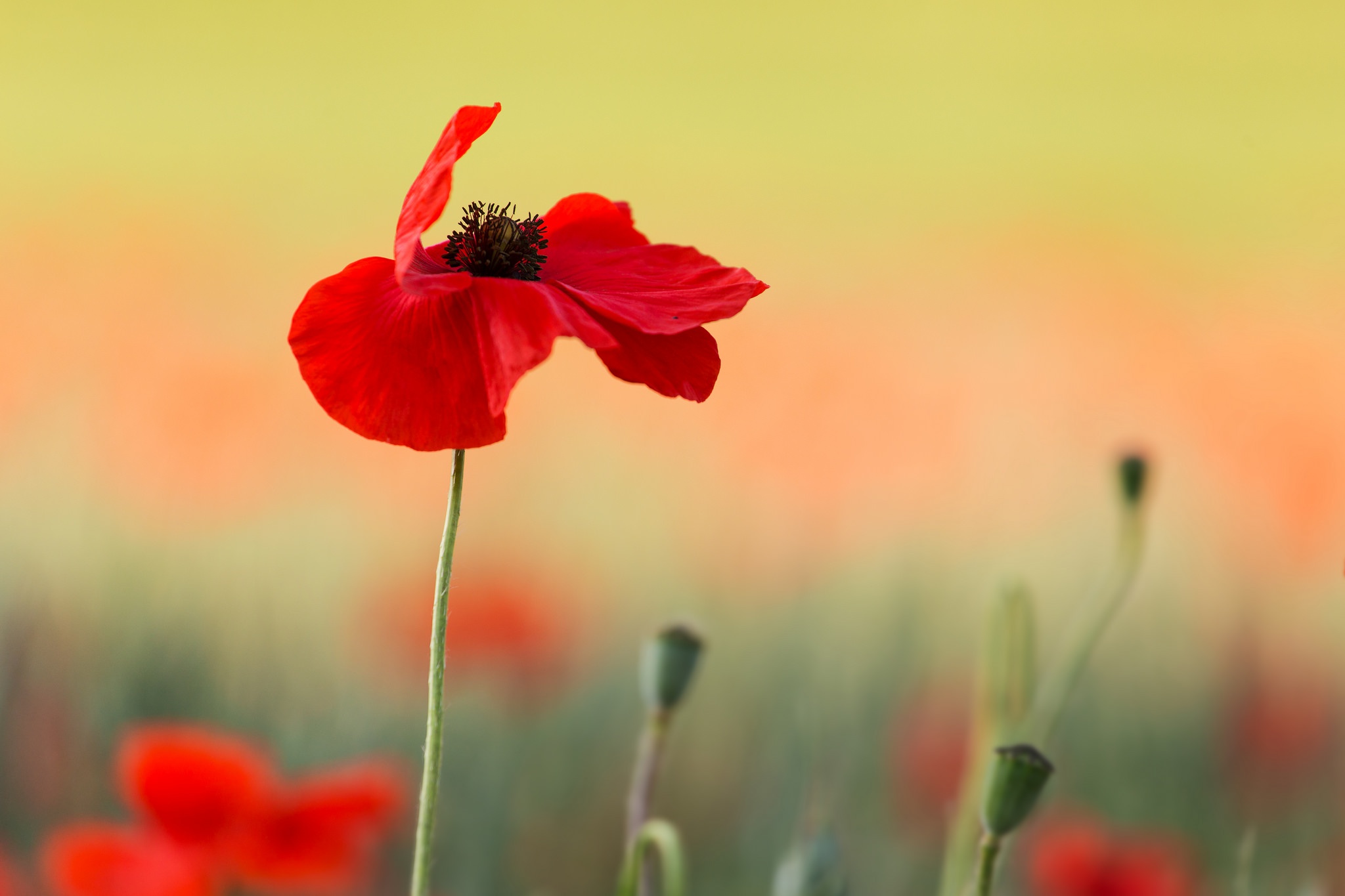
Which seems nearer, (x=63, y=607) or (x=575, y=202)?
(x=575, y=202)

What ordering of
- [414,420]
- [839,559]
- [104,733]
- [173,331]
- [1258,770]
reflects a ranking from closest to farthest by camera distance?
[414,420] < [104,733] < [1258,770] < [839,559] < [173,331]

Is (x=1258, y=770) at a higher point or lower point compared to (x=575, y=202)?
lower

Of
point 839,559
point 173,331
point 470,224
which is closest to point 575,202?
point 470,224

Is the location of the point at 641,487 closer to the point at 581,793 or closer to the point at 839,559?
the point at 839,559

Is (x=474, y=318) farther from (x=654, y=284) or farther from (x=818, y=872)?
(x=818, y=872)

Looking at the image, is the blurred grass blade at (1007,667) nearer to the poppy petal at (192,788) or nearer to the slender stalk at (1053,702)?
the slender stalk at (1053,702)

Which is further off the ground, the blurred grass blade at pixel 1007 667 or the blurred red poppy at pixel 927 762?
the blurred grass blade at pixel 1007 667

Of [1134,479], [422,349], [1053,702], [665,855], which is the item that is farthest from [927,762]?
[422,349]

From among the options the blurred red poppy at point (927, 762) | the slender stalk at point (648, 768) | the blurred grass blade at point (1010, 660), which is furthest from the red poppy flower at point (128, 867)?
the blurred red poppy at point (927, 762)
